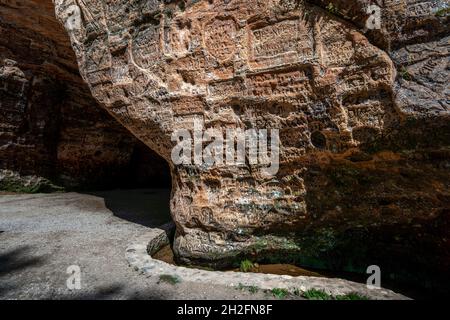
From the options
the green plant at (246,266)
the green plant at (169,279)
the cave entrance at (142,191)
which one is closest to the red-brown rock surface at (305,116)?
the green plant at (246,266)

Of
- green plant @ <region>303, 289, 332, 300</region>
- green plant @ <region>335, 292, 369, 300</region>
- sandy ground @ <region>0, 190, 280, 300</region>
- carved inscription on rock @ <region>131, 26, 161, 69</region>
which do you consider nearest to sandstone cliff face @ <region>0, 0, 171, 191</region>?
sandy ground @ <region>0, 190, 280, 300</region>

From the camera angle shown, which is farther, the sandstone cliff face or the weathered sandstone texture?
the sandstone cliff face

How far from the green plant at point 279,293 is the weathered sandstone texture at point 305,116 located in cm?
75

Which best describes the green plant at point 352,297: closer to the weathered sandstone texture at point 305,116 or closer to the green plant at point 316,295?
the green plant at point 316,295

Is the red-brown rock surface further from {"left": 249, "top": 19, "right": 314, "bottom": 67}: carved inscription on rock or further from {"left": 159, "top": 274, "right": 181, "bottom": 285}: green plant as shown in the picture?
{"left": 159, "top": 274, "right": 181, "bottom": 285}: green plant

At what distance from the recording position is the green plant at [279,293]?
2.59 m

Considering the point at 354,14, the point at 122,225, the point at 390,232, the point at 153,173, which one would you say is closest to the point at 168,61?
the point at 354,14

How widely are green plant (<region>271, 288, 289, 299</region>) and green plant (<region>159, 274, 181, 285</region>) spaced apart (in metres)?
0.85

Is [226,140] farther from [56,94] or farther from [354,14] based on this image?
[56,94]

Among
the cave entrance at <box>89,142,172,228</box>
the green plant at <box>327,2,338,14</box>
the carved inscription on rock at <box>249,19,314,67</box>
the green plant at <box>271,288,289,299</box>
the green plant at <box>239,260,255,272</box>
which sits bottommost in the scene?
the green plant at <box>239,260,255,272</box>

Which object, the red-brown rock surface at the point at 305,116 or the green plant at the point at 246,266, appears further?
the green plant at the point at 246,266

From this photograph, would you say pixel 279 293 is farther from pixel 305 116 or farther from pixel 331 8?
pixel 331 8

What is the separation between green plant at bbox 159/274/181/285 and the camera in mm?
2825
